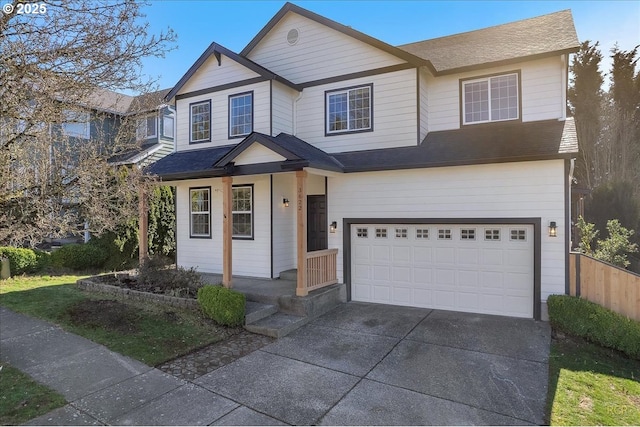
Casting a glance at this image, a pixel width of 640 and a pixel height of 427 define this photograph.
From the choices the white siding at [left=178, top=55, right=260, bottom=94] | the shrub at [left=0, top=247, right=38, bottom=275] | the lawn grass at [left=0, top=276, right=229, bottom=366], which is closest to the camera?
the lawn grass at [left=0, top=276, right=229, bottom=366]

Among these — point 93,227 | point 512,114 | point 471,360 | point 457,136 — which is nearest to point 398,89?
point 457,136

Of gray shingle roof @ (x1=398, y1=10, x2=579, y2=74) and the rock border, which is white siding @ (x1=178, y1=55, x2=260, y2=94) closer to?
gray shingle roof @ (x1=398, y1=10, x2=579, y2=74)

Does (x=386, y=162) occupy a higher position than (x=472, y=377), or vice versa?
(x=386, y=162)

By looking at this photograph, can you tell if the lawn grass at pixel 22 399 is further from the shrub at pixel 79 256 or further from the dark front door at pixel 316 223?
the shrub at pixel 79 256

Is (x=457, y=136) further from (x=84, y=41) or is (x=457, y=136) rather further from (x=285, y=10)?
(x=84, y=41)

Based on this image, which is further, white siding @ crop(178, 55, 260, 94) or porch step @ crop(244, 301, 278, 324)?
white siding @ crop(178, 55, 260, 94)

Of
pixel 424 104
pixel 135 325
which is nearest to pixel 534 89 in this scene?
pixel 424 104

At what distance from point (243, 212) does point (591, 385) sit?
9.08m

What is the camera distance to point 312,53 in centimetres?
1140

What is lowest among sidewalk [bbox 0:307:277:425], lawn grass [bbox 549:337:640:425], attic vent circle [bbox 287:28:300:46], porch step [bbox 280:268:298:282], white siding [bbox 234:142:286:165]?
lawn grass [bbox 549:337:640:425]

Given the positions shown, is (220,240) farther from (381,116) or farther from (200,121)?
(381,116)

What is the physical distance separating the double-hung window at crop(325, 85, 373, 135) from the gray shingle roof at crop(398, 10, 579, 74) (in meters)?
2.10

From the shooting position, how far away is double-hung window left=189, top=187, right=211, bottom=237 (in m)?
12.2

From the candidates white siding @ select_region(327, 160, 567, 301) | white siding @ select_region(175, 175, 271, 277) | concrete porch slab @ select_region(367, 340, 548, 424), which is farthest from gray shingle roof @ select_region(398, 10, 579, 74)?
concrete porch slab @ select_region(367, 340, 548, 424)
